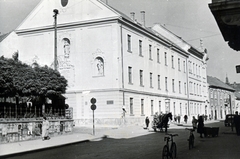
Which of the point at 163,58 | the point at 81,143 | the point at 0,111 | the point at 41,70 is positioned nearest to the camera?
the point at 0,111

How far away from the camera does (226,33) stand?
26.0 ft

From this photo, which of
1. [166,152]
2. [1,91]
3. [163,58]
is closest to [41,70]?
[1,91]

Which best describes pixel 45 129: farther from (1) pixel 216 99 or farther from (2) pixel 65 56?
(1) pixel 216 99

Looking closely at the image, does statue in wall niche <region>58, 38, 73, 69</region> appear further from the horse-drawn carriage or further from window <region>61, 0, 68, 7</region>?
the horse-drawn carriage

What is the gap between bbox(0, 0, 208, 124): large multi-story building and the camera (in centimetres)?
3334

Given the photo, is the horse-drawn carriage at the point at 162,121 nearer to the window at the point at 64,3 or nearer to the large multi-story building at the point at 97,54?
the large multi-story building at the point at 97,54

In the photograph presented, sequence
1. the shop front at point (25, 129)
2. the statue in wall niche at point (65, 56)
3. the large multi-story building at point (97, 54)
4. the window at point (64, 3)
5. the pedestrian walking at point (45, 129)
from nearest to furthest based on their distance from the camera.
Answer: the shop front at point (25, 129) < the pedestrian walking at point (45, 129) < the large multi-story building at point (97, 54) < the statue in wall niche at point (65, 56) < the window at point (64, 3)

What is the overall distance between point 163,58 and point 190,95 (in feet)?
49.3

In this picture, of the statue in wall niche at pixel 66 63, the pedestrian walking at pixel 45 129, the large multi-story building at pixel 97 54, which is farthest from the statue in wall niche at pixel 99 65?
the pedestrian walking at pixel 45 129

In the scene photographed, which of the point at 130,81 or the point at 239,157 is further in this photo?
the point at 130,81

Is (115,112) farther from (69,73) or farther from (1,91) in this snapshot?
(1,91)

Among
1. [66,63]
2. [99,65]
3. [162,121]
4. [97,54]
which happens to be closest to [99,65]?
[99,65]

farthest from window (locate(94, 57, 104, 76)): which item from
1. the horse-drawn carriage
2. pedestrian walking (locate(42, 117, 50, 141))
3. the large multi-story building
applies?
pedestrian walking (locate(42, 117, 50, 141))

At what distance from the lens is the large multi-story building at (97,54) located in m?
33.3
